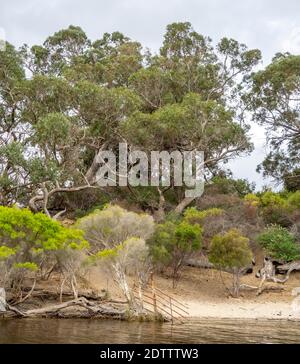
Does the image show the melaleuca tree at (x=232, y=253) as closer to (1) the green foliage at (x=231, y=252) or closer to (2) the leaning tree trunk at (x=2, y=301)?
(1) the green foliage at (x=231, y=252)

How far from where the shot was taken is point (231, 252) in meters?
27.2

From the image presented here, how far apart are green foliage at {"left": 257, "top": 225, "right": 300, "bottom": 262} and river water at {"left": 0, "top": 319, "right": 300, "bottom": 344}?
8789 mm

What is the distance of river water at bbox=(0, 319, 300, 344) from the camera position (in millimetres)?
15200

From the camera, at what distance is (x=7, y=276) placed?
20.4 meters

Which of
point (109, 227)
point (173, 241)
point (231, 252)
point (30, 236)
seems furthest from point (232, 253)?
point (30, 236)

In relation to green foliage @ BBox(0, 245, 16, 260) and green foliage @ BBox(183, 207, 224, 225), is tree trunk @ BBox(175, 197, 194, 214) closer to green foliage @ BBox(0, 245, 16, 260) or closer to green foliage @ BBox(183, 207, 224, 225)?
green foliage @ BBox(183, 207, 224, 225)

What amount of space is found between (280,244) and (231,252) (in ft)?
15.8

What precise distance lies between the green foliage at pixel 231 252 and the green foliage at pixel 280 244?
372cm

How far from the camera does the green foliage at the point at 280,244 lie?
30.2 metres

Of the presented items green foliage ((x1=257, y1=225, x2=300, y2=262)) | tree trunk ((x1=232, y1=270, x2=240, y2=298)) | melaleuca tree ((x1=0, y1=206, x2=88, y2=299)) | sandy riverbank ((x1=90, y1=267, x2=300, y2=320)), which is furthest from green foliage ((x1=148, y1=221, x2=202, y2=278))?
melaleuca tree ((x1=0, y1=206, x2=88, y2=299))

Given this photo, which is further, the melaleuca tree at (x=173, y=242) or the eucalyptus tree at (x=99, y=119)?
the eucalyptus tree at (x=99, y=119)

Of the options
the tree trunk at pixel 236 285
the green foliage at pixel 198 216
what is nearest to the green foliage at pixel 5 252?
the tree trunk at pixel 236 285

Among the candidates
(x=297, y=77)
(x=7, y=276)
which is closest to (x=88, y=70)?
(x=297, y=77)

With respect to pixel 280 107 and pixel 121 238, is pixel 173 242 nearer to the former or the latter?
pixel 121 238
